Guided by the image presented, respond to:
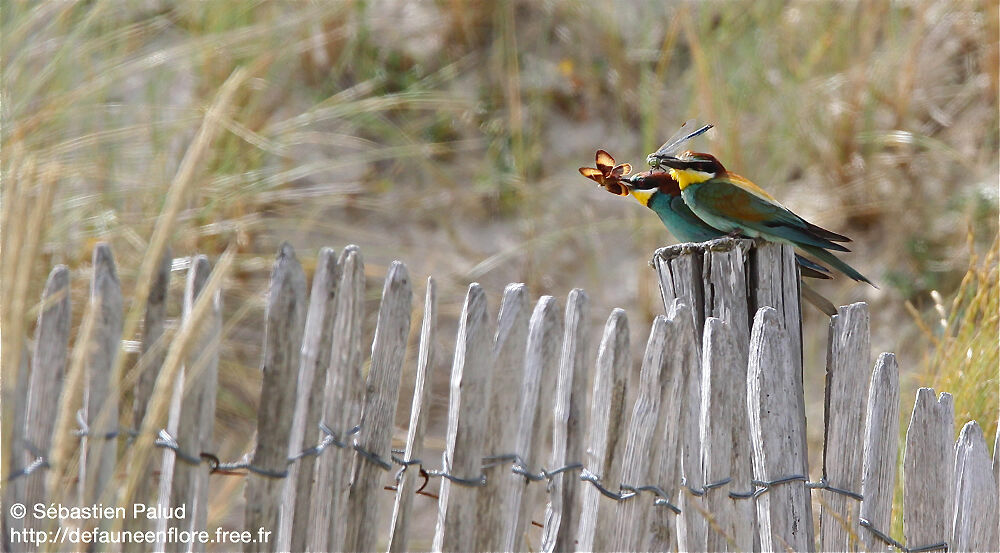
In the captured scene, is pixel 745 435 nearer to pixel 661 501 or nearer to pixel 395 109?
pixel 661 501

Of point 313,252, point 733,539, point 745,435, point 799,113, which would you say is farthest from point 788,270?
point 799,113

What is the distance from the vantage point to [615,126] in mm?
5859

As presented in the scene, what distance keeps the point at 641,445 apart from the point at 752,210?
0.83 metres

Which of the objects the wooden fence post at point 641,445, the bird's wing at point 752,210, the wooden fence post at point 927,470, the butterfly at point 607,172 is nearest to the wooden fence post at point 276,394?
the wooden fence post at point 641,445

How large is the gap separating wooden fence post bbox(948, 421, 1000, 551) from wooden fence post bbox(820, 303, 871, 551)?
0.21 m

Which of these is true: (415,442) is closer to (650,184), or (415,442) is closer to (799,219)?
(650,184)

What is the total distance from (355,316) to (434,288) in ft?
0.50

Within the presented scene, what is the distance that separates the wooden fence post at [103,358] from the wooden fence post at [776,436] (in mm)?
1154

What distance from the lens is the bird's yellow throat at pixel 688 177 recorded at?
2.49 m

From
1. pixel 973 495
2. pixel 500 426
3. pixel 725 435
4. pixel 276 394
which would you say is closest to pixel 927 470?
pixel 973 495

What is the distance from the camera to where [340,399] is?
6.09 feet

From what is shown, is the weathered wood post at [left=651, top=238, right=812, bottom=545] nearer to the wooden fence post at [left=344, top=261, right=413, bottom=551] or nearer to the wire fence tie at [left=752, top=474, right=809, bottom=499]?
the wire fence tie at [left=752, top=474, right=809, bottom=499]

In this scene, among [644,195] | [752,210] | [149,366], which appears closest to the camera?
[149,366]

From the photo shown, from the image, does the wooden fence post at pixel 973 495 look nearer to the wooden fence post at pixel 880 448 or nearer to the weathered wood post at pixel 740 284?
the wooden fence post at pixel 880 448
